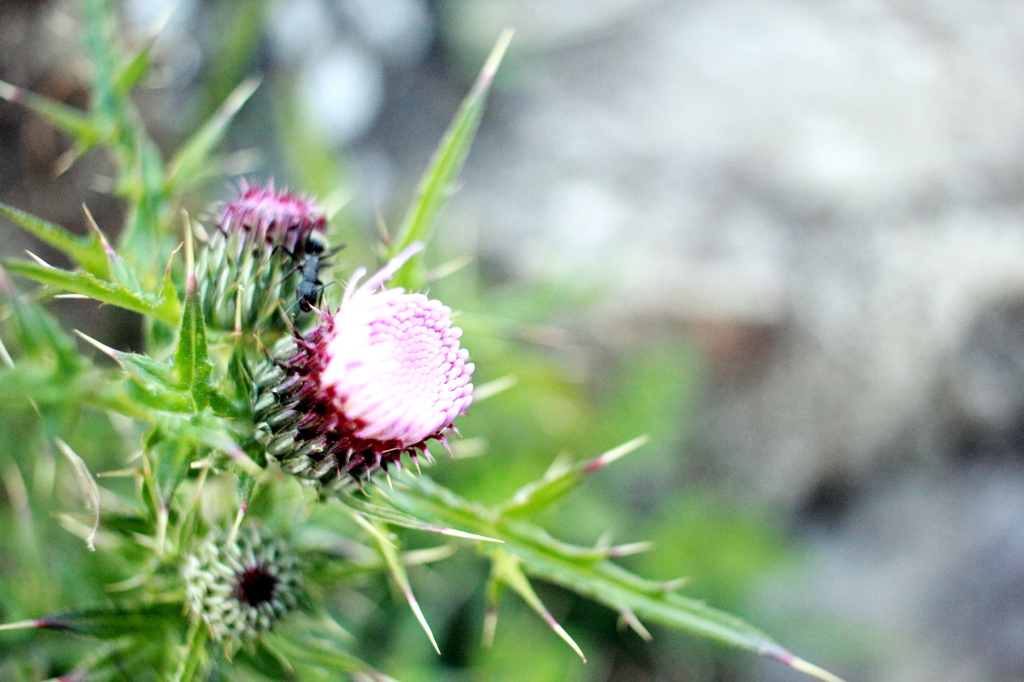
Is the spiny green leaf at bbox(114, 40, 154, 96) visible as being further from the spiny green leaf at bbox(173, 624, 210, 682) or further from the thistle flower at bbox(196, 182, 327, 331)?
the spiny green leaf at bbox(173, 624, 210, 682)

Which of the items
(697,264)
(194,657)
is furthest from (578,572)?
(697,264)

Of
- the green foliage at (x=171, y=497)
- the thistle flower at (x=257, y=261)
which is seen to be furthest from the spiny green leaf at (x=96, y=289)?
the thistle flower at (x=257, y=261)

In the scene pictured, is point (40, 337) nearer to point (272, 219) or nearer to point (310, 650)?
point (272, 219)

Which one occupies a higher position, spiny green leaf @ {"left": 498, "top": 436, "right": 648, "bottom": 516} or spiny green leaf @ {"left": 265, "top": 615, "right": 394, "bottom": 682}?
spiny green leaf @ {"left": 498, "top": 436, "right": 648, "bottom": 516}

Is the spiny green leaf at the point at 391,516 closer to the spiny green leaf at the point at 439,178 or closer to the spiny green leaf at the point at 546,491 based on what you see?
the spiny green leaf at the point at 546,491

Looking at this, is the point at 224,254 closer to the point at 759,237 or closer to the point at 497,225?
the point at 497,225

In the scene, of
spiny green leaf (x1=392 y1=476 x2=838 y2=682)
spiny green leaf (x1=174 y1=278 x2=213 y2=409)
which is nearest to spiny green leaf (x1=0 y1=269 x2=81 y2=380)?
spiny green leaf (x1=174 y1=278 x2=213 y2=409)

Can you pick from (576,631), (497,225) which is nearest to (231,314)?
(576,631)
